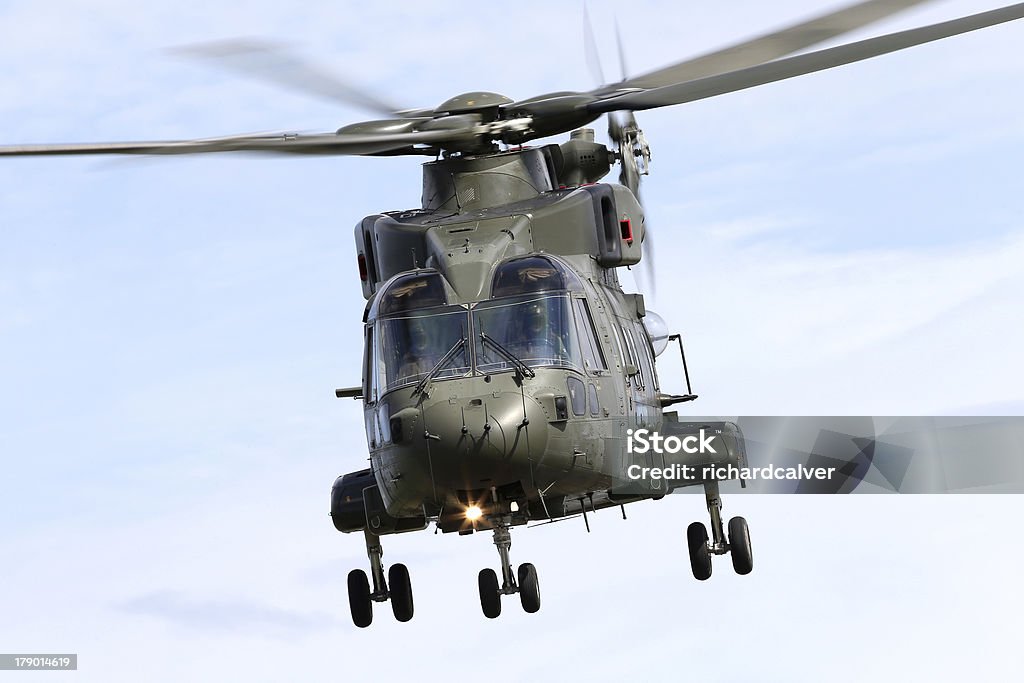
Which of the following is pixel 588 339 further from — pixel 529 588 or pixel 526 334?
pixel 529 588

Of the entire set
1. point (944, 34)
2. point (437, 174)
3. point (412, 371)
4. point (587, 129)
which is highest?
point (587, 129)

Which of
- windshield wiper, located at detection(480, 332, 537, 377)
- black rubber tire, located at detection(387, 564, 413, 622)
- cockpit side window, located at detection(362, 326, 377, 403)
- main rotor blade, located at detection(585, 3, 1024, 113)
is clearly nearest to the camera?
main rotor blade, located at detection(585, 3, 1024, 113)

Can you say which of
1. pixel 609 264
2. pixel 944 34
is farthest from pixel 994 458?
pixel 944 34

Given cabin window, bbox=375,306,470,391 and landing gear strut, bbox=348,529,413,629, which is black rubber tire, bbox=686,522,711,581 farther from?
cabin window, bbox=375,306,470,391

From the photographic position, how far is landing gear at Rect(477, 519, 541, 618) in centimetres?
1967

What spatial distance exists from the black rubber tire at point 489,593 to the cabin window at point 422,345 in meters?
2.74

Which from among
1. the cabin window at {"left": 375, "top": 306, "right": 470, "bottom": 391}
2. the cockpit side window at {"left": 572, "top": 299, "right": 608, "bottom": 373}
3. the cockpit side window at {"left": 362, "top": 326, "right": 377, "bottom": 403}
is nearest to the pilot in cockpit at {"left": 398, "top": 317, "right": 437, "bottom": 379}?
the cabin window at {"left": 375, "top": 306, "right": 470, "bottom": 391}

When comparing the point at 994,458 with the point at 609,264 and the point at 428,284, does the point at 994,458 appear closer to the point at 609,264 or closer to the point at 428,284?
the point at 609,264

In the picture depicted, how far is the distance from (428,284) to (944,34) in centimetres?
628

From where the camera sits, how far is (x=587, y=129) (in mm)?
25766

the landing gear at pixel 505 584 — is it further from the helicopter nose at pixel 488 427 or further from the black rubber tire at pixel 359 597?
the black rubber tire at pixel 359 597

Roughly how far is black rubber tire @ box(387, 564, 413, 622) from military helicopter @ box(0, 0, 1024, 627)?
2cm

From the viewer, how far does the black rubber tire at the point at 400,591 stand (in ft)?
75.6

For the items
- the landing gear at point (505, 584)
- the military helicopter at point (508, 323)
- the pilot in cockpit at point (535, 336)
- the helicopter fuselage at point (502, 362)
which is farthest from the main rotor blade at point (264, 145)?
the landing gear at point (505, 584)
